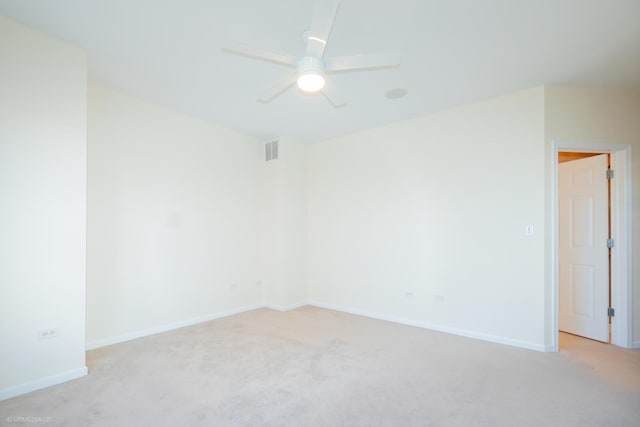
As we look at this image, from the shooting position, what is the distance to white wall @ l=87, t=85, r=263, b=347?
336cm

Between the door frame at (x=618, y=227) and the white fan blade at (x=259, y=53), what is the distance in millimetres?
2936

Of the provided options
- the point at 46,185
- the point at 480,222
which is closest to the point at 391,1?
the point at 480,222

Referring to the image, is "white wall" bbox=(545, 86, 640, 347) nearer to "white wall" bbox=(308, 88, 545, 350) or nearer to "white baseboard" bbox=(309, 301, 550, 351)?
"white wall" bbox=(308, 88, 545, 350)

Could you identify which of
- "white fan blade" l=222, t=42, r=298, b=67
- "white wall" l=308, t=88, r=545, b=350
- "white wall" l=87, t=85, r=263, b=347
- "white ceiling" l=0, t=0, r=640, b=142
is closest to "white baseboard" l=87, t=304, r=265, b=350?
"white wall" l=87, t=85, r=263, b=347

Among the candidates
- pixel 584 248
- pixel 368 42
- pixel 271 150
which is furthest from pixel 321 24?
pixel 584 248

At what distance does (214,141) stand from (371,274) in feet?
9.91

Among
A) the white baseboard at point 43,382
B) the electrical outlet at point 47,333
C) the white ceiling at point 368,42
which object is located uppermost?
the white ceiling at point 368,42

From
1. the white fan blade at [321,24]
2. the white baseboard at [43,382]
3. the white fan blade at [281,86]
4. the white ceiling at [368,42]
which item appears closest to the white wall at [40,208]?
the white baseboard at [43,382]

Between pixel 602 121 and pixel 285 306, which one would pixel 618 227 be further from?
pixel 285 306

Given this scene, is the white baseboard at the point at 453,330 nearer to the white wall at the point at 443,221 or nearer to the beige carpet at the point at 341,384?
the white wall at the point at 443,221

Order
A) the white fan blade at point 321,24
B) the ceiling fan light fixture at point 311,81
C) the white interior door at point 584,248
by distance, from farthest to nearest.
A: the white interior door at point 584,248 → the ceiling fan light fixture at point 311,81 → the white fan blade at point 321,24

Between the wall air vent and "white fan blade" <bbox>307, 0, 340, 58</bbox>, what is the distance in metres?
3.14

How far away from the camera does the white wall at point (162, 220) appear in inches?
132

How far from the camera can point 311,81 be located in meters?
1.99
